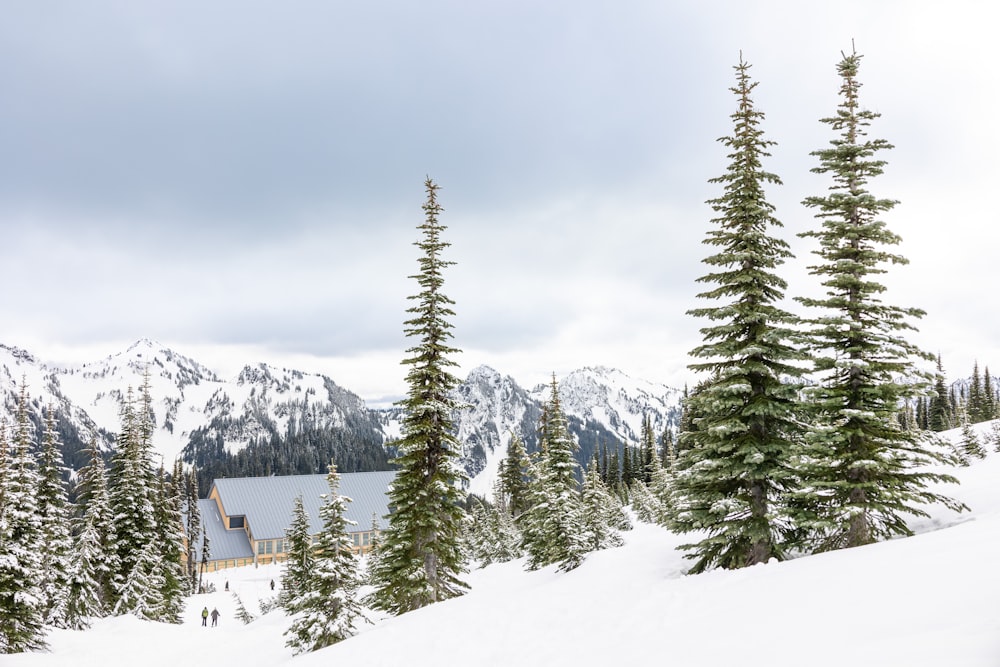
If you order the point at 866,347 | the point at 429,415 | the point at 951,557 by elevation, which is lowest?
the point at 951,557

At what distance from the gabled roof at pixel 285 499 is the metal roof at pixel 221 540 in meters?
1.04

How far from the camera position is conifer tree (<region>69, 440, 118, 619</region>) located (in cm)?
3105

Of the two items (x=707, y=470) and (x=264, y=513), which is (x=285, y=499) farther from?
(x=707, y=470)

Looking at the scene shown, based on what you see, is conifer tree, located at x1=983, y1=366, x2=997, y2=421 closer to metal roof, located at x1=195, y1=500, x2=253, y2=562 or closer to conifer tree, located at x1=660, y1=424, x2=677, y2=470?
conifer tree, located at x1=660, y1=424, x2=677, y2=470

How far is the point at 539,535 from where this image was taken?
3172cm

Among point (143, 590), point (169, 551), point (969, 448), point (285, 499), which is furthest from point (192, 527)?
point (969, 448)

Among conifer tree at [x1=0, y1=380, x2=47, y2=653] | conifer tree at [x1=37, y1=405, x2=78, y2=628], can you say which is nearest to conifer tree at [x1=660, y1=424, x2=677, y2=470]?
conifer tree at [x1=0, y1=380, x2=47, y2=653]

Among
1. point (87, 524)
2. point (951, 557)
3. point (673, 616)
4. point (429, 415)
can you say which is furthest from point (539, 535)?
point (87, 524)

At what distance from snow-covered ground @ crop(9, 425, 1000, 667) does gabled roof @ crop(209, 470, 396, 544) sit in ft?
264

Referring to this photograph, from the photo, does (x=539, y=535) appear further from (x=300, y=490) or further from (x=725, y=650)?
(x=300, y=490)

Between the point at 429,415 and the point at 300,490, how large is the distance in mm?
88439

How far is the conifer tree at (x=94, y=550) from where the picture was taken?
3105cm

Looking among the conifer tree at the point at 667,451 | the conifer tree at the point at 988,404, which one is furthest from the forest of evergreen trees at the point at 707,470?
the conifer tree at the point at 988,404

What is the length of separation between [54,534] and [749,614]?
37.1 m
